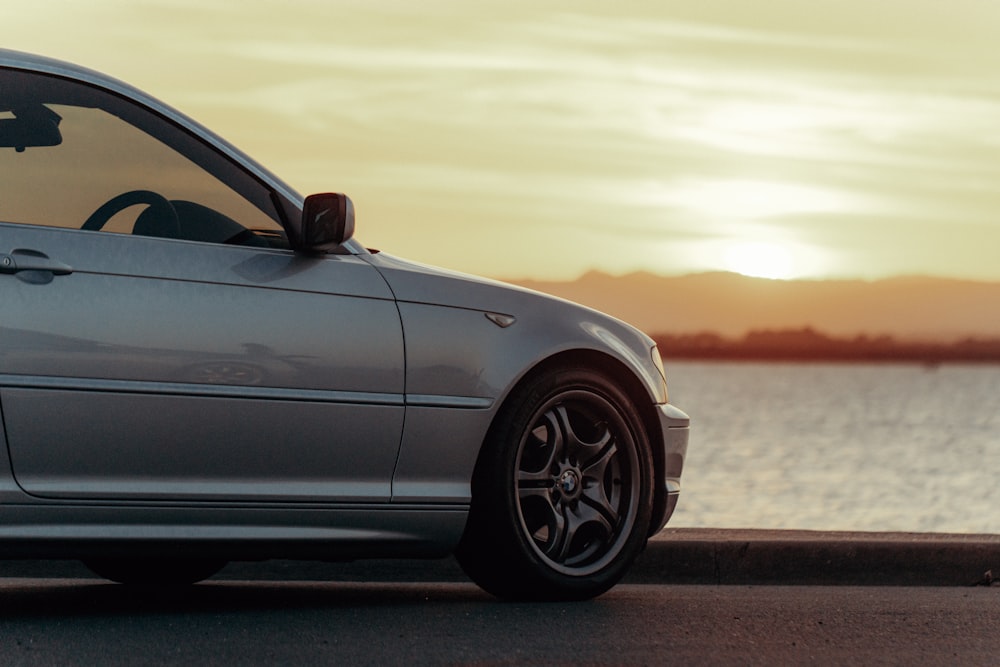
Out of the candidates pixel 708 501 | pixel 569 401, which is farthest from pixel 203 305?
pixel 708 501

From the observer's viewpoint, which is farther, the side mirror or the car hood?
the car hood

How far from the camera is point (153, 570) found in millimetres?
6453

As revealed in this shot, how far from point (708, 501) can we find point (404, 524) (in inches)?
856

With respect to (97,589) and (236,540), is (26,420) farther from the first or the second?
(97,589)

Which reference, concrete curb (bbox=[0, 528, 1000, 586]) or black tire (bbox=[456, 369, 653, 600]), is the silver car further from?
concrete curb (bbox=[0, 528, 1000, 586])

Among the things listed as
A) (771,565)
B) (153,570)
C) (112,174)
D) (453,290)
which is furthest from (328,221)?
(771,565)

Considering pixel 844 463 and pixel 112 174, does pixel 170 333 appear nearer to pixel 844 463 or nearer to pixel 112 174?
pixel 112 174

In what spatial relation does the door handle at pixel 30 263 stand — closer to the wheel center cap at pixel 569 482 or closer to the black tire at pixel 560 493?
the black tire at pixel 560 493

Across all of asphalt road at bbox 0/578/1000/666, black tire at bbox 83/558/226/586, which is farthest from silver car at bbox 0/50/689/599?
black tire at bbox 83/558/226/586

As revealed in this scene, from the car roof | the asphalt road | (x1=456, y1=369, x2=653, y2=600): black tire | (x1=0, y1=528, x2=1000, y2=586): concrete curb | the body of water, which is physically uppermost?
the car roof

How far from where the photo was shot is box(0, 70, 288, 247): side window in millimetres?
5160

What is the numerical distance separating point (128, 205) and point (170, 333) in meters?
0.48

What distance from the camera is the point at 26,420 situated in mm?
4945

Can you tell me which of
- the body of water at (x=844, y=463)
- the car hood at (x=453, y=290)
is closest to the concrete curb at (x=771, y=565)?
the car hood at (x=453, y=290)
